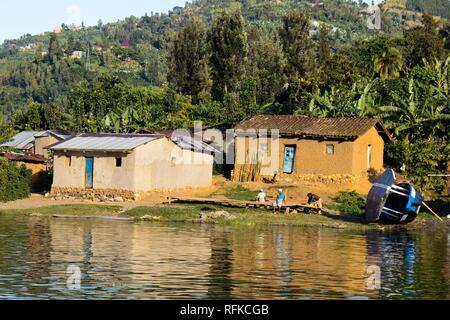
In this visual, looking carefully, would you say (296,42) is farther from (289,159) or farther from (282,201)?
(282,201)

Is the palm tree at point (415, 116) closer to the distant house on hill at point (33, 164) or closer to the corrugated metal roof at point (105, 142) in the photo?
the corrugated metal roof at point (105, 142)

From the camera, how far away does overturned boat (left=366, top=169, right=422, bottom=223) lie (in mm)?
39656

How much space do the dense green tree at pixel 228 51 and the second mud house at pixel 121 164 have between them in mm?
39362

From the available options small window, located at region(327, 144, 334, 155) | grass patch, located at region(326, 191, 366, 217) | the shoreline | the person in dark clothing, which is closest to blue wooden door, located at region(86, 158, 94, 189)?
the shoreline

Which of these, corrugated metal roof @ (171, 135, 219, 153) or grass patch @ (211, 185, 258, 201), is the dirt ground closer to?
grass patch @ (211, 185, 258, 201)

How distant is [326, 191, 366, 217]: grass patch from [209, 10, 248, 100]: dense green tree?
41.5m

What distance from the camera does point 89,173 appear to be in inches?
1847

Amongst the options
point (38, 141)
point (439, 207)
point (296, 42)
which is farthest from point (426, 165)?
point (296, 42)

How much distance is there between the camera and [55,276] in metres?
25.8

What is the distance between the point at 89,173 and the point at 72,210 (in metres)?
4.35

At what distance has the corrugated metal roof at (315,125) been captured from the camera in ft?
164

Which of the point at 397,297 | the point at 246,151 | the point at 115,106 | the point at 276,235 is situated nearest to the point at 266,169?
the point at 246,151

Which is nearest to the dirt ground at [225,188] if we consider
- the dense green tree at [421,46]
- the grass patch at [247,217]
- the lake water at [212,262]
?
the grass patch at [247,217]
